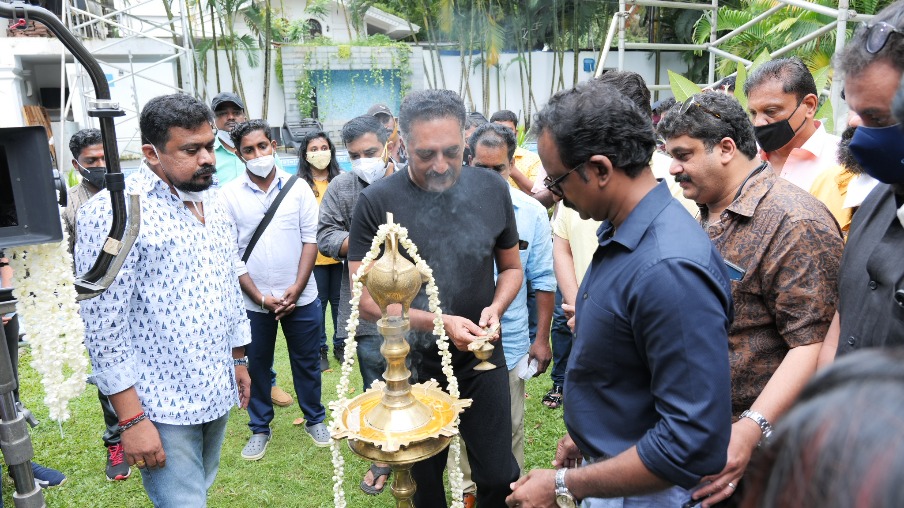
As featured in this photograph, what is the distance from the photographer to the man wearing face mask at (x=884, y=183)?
1570mm

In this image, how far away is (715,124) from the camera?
2.44 m

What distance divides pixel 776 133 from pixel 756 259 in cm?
176

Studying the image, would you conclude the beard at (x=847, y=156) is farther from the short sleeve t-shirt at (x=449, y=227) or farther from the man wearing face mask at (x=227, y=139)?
the man wearing face mask at (x=227, y=139)

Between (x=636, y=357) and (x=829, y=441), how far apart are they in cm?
118

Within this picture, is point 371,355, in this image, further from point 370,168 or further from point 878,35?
point 878,35

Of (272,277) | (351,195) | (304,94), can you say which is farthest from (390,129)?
(304,94)

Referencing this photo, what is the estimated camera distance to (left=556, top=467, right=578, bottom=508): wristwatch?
182cm

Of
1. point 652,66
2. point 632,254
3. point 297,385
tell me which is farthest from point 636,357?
point 652,66

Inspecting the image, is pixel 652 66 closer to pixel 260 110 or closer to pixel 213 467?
pixel 260 110

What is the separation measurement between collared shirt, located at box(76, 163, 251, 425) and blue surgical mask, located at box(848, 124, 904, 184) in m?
2.60

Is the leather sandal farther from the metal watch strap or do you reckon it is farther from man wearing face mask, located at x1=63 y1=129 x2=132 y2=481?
the metal watch strap

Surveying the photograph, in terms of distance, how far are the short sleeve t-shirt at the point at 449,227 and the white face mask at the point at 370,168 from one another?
1.84 metres

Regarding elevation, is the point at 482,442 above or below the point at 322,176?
below

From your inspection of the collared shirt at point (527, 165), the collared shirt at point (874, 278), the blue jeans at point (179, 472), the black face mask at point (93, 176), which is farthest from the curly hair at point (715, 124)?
the black face mask at point (93, 176)
